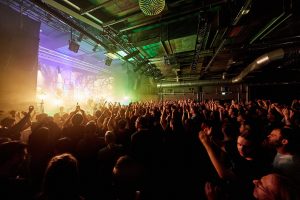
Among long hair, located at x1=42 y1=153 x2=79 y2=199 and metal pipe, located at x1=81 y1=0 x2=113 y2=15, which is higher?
metal pipe, located at x1=81 y1=0 x2=113 y2=15

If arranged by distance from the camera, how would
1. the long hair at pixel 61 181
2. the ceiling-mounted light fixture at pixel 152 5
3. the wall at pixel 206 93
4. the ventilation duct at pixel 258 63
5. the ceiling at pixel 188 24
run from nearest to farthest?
the long hair at pixel 61 181 < the ceiling-mounted light fixture at pixel 152 5 < the ceiling at pixel 188 24 < the ventilation duct at pixel 258 63 < the wall at pixel 206 93

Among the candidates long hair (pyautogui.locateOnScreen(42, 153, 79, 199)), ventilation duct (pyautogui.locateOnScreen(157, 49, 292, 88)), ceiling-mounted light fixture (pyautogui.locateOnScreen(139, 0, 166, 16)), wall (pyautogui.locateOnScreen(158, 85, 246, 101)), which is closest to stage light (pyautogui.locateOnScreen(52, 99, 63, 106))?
wall (pyautogui.locateOnScreen(158, 85, 246, 101))

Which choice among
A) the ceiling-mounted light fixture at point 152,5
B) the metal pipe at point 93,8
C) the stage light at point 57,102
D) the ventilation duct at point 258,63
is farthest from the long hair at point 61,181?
the stage light at point 57,102

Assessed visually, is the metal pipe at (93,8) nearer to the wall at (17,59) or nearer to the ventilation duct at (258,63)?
the wall at (17,59)

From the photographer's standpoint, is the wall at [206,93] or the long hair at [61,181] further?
the wall at [206,93]

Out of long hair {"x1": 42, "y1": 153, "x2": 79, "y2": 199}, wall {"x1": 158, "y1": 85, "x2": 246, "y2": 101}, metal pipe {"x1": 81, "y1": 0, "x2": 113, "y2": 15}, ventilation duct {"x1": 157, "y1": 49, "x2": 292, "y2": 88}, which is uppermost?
metal pipe {"x1": 81, "y1": 0, "x2": 113, "y2": 15}

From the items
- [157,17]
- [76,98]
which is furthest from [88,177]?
[76,98]

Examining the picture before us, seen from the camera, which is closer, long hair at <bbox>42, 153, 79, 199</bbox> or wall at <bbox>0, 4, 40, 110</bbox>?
long hair at <bbox>42, 153, 79, 199</bbox>

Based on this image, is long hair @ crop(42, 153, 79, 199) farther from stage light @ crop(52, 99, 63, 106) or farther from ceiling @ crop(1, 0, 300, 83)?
stage light @ crop(52, 99, 63, 106)

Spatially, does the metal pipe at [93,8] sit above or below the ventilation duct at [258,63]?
above

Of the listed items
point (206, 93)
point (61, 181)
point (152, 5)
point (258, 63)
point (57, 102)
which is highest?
point (258, 63)

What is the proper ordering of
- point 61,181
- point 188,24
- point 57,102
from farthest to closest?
point 57,102 < point 188,24 < point 61,181

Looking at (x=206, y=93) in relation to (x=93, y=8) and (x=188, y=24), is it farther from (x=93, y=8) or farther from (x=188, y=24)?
(x=93, y=8)

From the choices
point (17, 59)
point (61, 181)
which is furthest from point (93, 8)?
point (17, 59)
